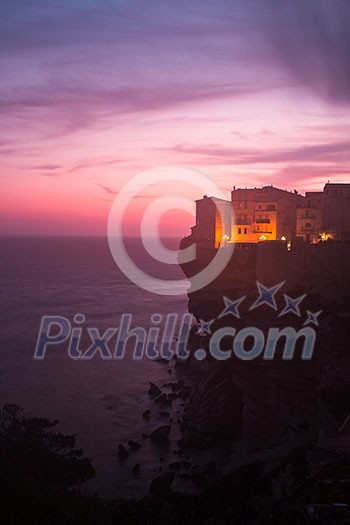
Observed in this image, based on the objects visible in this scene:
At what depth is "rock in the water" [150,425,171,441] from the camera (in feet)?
105

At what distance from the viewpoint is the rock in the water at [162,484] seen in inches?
999

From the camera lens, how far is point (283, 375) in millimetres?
28844

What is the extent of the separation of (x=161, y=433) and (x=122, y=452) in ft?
10.0

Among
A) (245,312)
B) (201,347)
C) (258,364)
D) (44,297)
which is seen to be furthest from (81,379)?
(44,297)

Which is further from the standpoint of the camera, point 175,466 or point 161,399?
point 161,399

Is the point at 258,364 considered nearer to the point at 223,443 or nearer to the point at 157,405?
the point at 223,443

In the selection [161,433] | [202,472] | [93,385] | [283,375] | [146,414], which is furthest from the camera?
[93,385]

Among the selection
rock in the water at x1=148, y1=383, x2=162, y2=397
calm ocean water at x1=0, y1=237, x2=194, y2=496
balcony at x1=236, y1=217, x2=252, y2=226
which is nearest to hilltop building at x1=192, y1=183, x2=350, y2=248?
balcony at x1=236, y1=217, x2=252, y2=226

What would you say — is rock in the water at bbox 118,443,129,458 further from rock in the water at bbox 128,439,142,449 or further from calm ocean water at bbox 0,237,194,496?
rock in the water at bbox 128,439,142,449

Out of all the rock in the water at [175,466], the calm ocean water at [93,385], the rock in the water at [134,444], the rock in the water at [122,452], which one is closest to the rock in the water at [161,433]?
the calm ocean water at [93,385]

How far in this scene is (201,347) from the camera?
5012 cm

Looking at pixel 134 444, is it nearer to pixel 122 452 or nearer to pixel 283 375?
pixel 122 452

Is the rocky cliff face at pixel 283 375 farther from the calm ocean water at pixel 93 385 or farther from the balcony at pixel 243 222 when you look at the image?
the balcony at pixel 243 222

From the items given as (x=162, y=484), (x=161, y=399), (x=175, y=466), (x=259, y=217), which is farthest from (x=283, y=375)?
(x=259, y=217)
